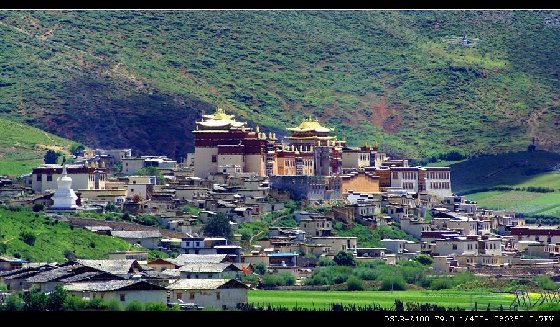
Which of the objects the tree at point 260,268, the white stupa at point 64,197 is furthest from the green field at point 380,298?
the white stupa at point 64,197

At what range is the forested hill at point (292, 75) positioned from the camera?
157 m

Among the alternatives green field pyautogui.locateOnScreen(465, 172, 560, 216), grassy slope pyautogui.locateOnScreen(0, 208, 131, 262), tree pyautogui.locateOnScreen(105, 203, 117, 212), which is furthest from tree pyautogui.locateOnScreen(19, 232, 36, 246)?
green field pyautogui.locateOnScreen(465, 172, 560, 216)

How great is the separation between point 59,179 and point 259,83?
58.0 meters

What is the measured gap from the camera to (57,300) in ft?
275

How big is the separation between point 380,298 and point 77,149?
4699cm

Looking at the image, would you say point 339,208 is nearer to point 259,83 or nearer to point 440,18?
point 259,83

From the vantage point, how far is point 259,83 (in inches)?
6850

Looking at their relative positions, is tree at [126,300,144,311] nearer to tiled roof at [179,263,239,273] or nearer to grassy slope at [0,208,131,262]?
tiled roof at [179,263,239,273]

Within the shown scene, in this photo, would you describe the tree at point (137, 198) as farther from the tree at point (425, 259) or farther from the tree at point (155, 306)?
the tree at point (155, 306)

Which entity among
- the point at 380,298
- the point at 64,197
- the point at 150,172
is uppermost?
the point at 150,172

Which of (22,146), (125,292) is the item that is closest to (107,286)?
(125,292)

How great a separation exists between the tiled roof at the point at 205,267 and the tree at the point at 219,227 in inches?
517

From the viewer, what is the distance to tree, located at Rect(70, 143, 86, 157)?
458 feet

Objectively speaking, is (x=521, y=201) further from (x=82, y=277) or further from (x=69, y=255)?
(x=82, y=277)
